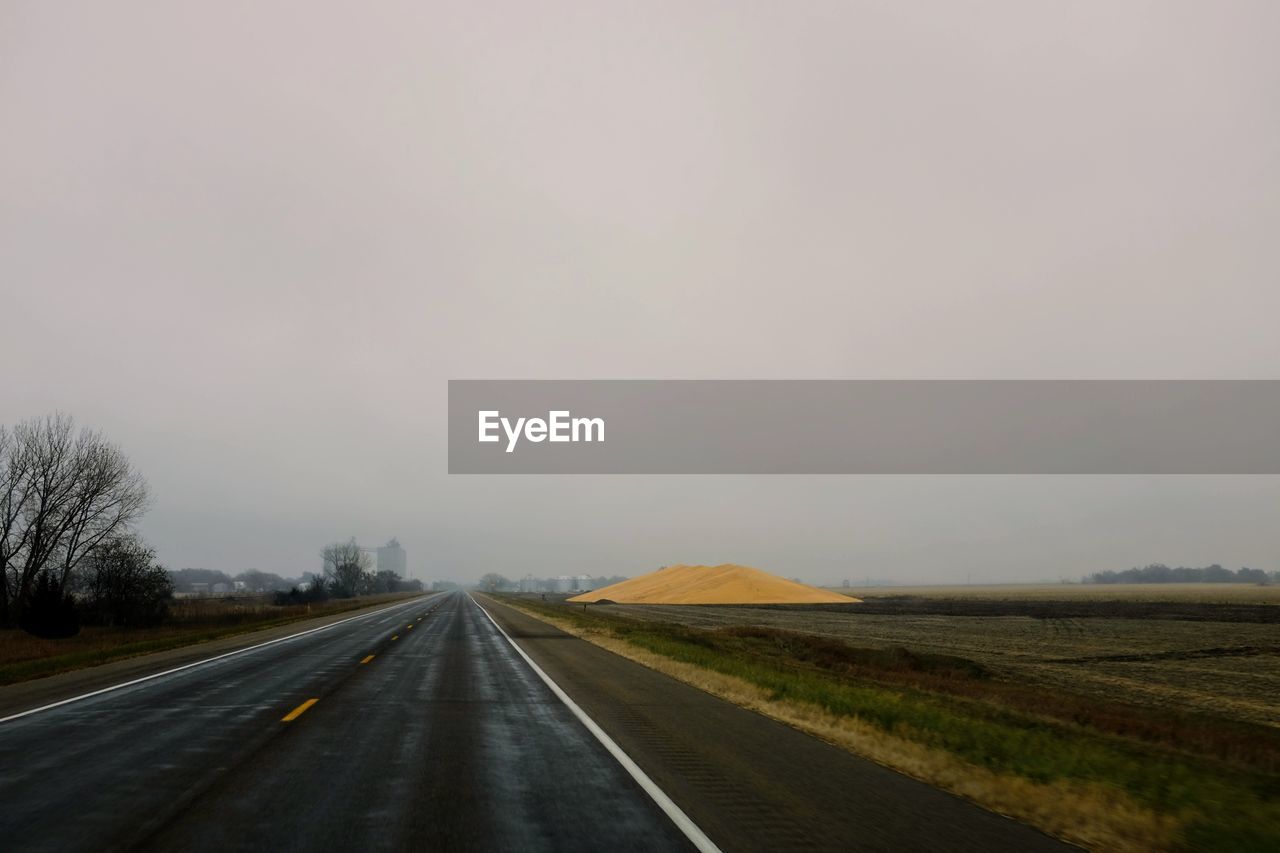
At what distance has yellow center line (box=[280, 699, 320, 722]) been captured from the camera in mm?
11602

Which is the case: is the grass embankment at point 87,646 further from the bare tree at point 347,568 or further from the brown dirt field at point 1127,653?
the bare tree at point 347,568

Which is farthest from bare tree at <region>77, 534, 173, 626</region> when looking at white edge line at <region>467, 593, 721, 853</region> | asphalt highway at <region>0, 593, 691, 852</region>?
white edge line at <region>467, 593, 721, 853</region>

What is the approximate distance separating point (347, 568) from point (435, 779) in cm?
16354

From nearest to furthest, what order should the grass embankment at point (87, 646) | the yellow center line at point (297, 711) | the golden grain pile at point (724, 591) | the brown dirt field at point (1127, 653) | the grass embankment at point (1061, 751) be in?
the grass embankment at point (1061, 751), the yellow center line at point (297, 711), the grass embankment at point (87, 646), the brown dirt field at point (1127, 653), the golden grain pile at point (724, 591)

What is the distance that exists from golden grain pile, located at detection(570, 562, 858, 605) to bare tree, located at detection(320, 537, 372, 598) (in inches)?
2187

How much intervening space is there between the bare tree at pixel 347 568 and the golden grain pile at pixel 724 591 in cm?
5556

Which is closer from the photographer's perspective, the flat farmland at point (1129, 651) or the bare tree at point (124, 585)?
the flat farmland at point (1129, 651)

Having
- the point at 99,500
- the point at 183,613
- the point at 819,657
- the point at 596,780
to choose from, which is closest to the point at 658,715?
the point at 596,780

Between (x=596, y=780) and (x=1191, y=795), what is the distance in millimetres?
5763

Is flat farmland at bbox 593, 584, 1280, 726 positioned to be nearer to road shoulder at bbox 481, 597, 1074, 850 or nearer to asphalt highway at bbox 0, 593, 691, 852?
road shoulder at bbox 481, 597, 1074, 850

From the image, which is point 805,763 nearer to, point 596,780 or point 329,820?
point 596,780

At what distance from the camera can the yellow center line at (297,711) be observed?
38.1 ft

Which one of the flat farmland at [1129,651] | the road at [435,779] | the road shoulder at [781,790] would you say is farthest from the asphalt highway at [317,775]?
the flat farmland at [1129,651]

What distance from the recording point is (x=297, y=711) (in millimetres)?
12289
